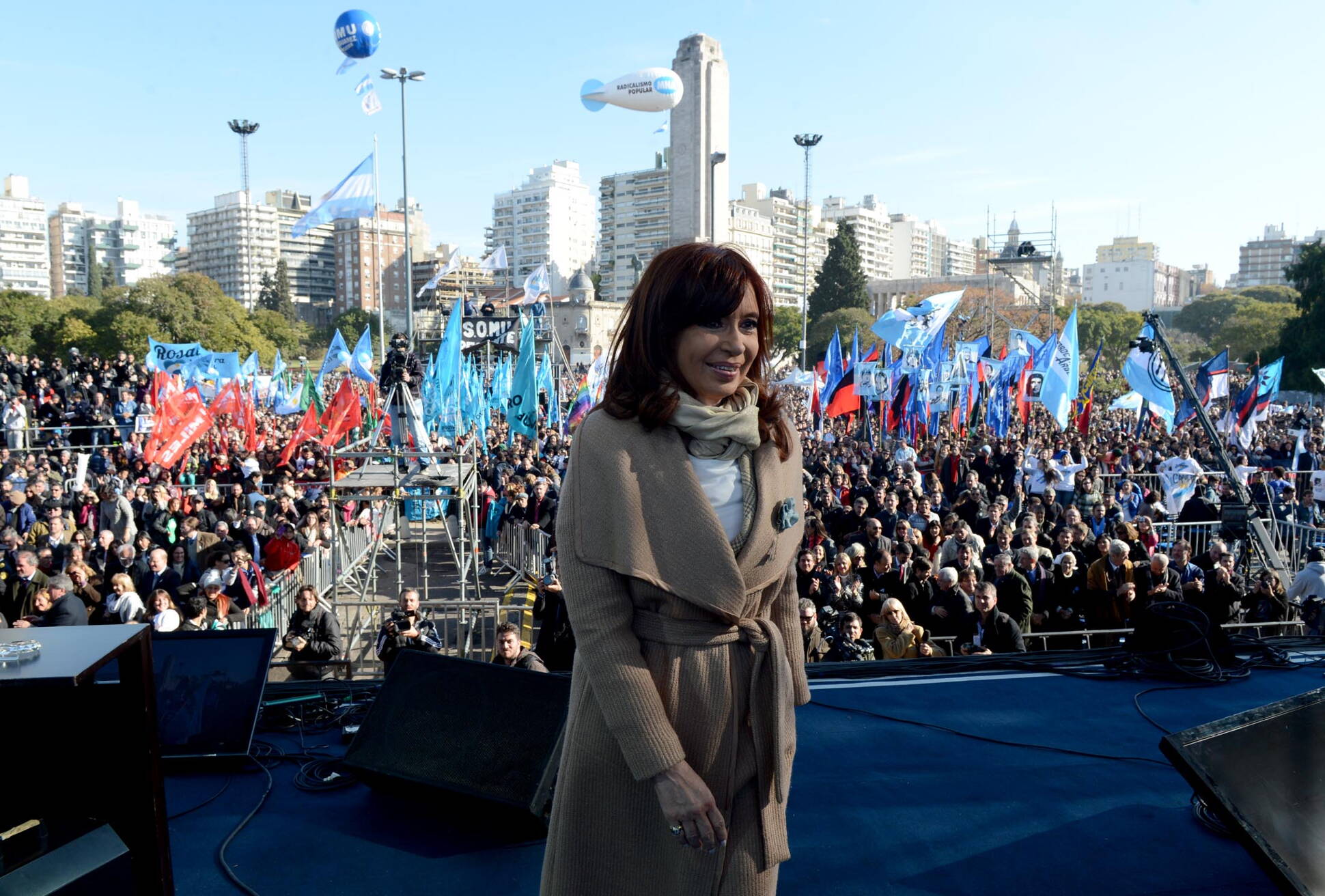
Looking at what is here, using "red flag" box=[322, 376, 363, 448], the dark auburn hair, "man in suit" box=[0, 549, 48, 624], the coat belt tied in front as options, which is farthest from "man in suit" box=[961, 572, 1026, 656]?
"red flag" box=[322, 376, 363, 448]

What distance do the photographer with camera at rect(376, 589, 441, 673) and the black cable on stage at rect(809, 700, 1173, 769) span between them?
350 centimetres

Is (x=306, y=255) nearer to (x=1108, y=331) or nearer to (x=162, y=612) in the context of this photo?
(x=1108, y=331)

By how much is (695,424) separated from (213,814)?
8.21 feet

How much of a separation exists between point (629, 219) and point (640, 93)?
10071 centimetres

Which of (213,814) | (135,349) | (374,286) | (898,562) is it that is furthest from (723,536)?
(374,286)

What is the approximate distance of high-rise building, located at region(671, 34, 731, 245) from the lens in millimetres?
89812

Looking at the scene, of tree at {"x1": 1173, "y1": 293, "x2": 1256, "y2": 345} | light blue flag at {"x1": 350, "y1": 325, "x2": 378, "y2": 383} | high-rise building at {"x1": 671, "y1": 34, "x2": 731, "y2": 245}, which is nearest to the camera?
light blue flag at {"x1": 350, "y1": 325, "x2": 378, "y2": 383}

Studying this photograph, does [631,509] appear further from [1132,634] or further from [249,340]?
[249,340]

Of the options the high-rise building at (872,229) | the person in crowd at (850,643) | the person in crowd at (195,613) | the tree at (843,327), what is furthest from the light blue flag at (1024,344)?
the high-rise building at (872,229)

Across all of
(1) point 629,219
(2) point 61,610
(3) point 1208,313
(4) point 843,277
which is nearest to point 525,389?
(2) point 61,610

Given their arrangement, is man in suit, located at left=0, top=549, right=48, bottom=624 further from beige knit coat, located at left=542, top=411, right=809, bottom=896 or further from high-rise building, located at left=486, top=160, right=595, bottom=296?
high-rise building, located at left=486, top=160, right=595, bottom=296

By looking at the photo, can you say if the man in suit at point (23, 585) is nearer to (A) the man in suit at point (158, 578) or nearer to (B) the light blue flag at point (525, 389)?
(A) the man in suit at point (158, 578)

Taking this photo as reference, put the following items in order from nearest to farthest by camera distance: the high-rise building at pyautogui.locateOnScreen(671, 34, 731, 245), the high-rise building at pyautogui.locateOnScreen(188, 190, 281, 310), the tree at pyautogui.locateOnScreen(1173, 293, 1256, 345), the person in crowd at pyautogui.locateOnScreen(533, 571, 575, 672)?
1. the person in crowd at pyautogui.locateOnScreen(533, 571, 575, 672)
2. the high-rise building at pyautogui.locateOnScreen(671, 34, 731, 245)
3. the tree at pyautogui.locateOnScreen(1173, 293, 1256, 345)
4. the high-rise building at pyautogui.locateOnScreen(188, 190, 281, 310)

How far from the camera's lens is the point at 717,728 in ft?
5.59
